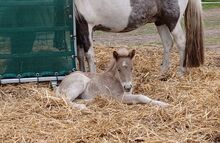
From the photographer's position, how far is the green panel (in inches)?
246

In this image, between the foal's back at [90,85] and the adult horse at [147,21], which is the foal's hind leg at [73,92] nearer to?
the foal's back at [90,85]

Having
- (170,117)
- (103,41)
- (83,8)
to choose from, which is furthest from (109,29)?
(103,41)

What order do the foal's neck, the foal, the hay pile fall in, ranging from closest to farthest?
the hay pile → the foal → the foal's neck

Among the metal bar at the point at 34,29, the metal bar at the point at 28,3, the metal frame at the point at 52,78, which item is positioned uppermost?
the metal bar at the point at 28,3

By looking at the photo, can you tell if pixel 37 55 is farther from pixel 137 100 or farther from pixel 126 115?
pixel 126 115

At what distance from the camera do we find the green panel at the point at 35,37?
625 centimetres

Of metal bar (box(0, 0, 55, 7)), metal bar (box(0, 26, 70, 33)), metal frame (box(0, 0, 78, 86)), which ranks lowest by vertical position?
metal frame (box(0, 0, 78, 86))

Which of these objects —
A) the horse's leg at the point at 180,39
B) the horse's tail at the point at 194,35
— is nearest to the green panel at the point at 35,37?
the horse's leg at the point at 180,39

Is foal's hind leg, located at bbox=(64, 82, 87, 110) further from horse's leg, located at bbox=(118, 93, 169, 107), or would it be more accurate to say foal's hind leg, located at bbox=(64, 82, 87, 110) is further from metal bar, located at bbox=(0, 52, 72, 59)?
metal bar, located at bbox=(0, 52, 72, 59)

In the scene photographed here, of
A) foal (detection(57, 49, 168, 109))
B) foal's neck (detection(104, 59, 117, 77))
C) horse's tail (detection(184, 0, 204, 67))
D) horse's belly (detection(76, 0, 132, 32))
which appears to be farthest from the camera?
horse's tail (detection(184, 0, 204, 67))

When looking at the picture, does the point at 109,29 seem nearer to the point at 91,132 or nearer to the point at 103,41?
the point at 91,132

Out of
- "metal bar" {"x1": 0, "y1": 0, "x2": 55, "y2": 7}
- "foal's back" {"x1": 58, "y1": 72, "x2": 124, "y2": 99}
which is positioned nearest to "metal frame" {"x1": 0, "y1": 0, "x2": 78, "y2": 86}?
"metal bar" {"x1": 0, "y1": 0, "x2": 55, "y2": 7}

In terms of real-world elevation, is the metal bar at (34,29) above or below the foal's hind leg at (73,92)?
above

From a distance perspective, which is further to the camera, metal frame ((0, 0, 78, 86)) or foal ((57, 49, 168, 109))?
metal frame ((0, 0, 78, 86))
